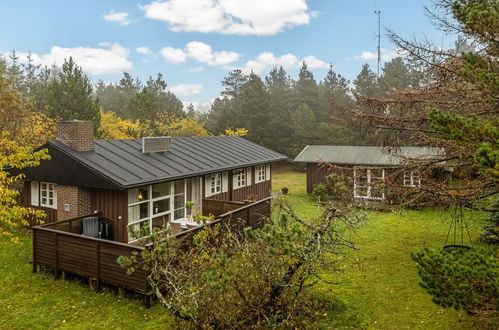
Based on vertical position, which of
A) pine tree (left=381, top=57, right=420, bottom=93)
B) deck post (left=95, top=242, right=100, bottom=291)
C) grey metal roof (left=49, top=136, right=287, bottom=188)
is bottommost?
deck post (left=95, top=242, right=100, bottom=291)

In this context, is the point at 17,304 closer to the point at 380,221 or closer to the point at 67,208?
the point at 67,208

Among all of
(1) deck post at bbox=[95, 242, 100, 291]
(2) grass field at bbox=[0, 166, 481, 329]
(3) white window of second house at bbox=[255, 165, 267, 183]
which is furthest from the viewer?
(3) white window of second house at bbox=[255, 165, 267, 183]

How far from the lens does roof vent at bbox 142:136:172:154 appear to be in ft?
45.4

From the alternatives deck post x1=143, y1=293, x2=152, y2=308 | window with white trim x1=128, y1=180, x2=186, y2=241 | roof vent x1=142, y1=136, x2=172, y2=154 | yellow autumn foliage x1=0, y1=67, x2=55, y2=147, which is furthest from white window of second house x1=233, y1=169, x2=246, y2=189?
yellow autumn foliage x1=0, y1=67, x2=55, y2=147

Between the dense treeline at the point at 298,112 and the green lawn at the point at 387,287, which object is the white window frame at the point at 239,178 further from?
the dense treeline at the point at 298,112

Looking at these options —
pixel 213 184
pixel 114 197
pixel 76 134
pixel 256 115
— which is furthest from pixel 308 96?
pixel 114 197

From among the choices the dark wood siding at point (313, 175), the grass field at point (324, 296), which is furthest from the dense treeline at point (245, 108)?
the grass field at point (324, 296)

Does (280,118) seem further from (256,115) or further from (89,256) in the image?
(89,256)

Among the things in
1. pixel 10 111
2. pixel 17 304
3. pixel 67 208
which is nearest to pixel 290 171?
pixel 10 111

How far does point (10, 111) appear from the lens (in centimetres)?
2234

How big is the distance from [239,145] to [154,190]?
8.24 metres

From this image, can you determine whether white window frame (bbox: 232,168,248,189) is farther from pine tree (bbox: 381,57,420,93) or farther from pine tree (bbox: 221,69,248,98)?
pine tree (bbox: 221,69,248,98)

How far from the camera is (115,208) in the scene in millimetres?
11391

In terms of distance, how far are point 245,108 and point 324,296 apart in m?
35.0
